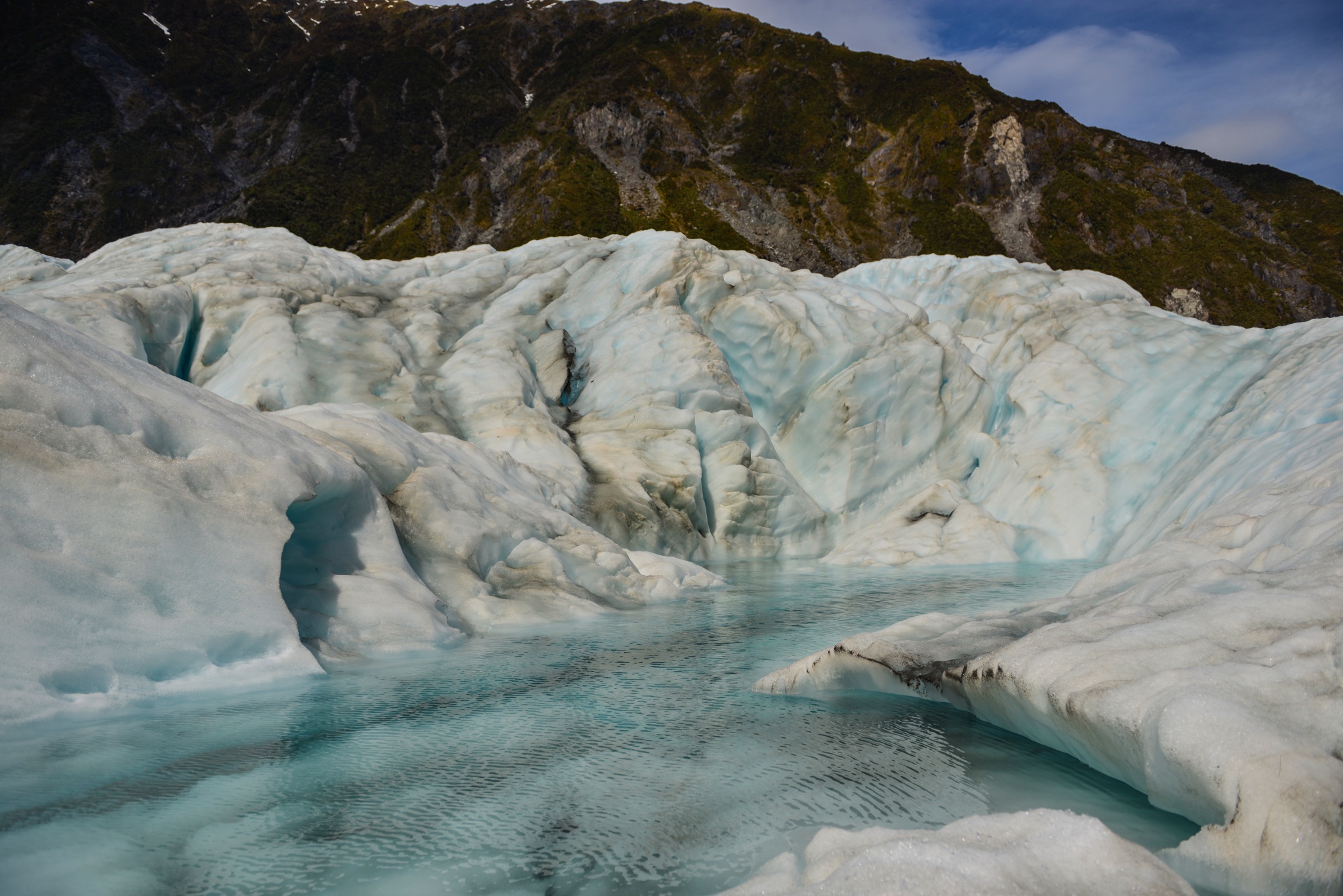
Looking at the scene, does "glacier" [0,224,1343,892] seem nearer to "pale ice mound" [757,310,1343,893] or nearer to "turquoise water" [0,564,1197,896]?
"pale ice mound" [757,310,1343,893]

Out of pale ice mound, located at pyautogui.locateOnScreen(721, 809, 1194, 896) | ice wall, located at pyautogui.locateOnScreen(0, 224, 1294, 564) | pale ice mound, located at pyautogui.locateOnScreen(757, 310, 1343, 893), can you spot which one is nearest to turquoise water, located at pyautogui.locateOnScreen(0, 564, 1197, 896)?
pale ice mound, located at pyautogui.locateOnScreen(757, 310, 1343, 893)

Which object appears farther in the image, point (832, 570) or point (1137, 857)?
point (832, 570)

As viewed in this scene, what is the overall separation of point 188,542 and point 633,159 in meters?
92.7

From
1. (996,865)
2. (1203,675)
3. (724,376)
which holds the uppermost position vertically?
(724,376)

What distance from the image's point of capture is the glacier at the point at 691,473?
4207 millimetres

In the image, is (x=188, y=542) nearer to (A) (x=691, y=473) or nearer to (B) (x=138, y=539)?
(B) (x=138, y=539)

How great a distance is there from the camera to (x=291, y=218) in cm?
9438

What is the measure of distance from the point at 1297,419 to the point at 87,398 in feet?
55.9

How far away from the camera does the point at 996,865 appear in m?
2.49

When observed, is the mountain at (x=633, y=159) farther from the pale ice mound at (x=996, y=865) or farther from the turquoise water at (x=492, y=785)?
the pale ice mound at (x=996, y=865)

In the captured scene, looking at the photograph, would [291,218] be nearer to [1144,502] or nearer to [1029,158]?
[1029,158]

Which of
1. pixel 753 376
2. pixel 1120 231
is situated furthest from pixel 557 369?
pixel 1120 231

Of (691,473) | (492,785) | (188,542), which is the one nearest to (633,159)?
(691,473)

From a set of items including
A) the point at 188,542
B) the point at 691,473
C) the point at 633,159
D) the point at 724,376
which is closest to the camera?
the point at 188,542
